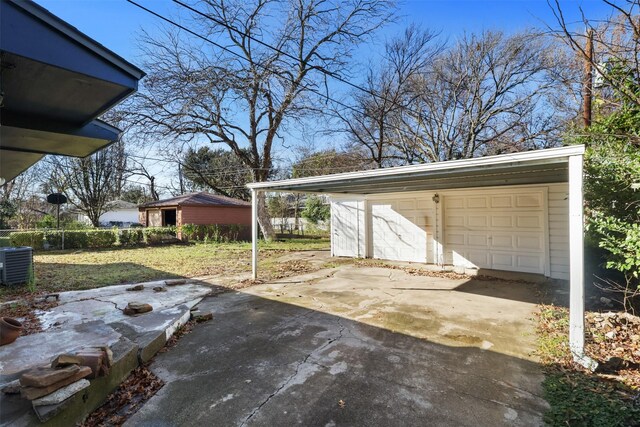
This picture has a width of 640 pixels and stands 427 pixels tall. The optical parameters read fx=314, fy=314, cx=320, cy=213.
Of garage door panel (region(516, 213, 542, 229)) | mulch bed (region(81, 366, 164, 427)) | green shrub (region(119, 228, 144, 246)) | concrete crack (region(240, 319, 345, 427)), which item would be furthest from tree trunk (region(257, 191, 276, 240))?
mulch bed (region(81, 366, 164, 427))

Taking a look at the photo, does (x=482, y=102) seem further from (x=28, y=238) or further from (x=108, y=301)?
(x=28, y=238)

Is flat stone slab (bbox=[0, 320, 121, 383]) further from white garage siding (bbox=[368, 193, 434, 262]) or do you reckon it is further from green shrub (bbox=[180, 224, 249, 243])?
green shrub (bbox=[180, 224, 249, 243])

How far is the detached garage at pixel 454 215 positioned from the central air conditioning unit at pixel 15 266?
4.58 metres

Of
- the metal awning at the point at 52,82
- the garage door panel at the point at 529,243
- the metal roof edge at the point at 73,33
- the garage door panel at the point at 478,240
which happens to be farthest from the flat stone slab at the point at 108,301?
the garage door panel at the point at 529,243

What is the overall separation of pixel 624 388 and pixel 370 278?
5.14 metres

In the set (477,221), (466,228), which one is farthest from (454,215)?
(477,221)

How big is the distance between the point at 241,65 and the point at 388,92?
707 cm

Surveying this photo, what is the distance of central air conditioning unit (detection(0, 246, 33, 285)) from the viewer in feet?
20.3

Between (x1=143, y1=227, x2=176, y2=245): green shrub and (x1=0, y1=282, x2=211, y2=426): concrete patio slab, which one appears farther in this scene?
(x1=143, y1=227, x2=176, y2=245): green shrub

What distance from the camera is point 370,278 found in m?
7.70

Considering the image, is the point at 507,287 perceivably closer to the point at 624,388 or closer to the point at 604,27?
the point at 624,388

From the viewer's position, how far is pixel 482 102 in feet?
46.7

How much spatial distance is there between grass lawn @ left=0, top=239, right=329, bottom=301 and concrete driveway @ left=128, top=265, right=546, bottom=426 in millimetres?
3213

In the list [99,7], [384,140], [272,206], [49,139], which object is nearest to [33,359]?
[49,139]
